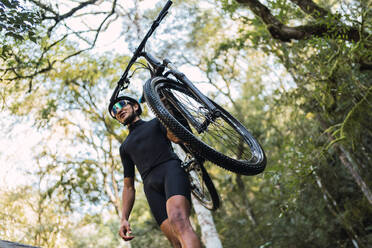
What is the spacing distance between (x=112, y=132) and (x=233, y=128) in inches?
404

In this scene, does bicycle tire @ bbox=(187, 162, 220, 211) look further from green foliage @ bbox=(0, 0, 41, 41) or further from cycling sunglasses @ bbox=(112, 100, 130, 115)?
green foliage @ bbox=(0, 0, 41, 41)

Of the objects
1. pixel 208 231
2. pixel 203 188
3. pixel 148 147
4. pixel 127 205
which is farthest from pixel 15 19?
pixel 208 231

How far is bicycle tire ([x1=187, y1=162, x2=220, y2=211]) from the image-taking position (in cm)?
313

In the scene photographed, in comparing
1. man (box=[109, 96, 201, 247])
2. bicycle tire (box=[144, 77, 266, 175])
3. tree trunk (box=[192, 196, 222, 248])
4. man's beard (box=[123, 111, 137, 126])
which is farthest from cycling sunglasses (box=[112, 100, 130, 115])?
tree trunk (box=[192, 196, 222, 248])

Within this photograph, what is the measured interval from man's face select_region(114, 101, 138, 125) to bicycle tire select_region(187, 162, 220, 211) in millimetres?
862

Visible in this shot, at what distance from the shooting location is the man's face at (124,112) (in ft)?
10.8

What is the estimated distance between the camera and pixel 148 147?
2.98 metres

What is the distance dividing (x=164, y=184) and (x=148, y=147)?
400 mm

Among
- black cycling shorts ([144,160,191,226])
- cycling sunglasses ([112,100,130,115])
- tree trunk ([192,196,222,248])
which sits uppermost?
cycling sunglasses ([112,100,130,115])

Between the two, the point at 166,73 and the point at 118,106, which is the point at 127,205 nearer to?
the point at 118,106

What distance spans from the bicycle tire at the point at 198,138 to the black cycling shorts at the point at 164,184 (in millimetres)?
354

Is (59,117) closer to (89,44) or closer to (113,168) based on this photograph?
(113,168)

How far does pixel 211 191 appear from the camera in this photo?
320 centimetres

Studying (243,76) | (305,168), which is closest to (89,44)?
(305,168)
